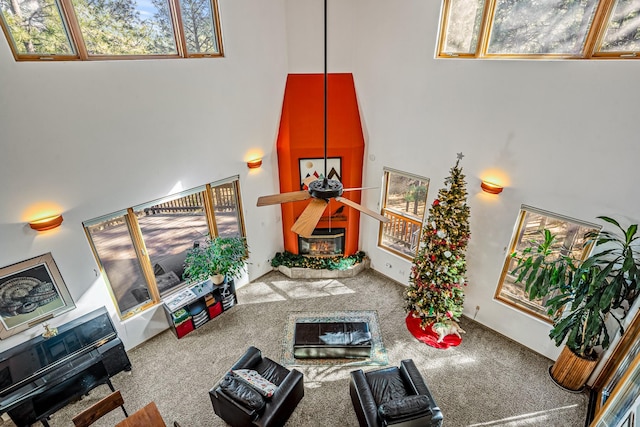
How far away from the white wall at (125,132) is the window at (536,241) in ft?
15.5

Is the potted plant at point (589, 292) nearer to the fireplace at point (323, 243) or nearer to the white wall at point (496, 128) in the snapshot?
the white wall at point (496, 128)

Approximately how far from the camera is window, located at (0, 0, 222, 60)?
3.48 m

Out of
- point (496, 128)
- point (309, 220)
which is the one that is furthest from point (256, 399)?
point (496, 128)

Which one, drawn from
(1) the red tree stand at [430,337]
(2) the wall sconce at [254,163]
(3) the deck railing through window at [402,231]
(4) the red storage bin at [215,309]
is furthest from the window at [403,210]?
(4) the red storage bin at [215,309]

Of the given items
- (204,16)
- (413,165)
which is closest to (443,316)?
(413,165)

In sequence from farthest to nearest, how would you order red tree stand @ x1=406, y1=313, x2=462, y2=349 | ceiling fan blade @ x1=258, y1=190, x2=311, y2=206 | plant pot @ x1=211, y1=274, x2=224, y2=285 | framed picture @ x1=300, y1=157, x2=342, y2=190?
framed picture @ x1=300, y1=157, x2=342, y2=190
plant pot @ x1=211, y1=274, x2=224, y2=285
red tree stand @ x1=406, y1=313, x2=462, y2=349
ceiling fan blade @ x1=258, y1=190, x2=311, y2=206

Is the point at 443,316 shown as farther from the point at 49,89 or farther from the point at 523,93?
the point at 49,89

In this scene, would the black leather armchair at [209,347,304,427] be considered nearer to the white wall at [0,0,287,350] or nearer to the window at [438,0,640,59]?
the white wall at [0,0,287,350]

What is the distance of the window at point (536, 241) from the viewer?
4.54 meters

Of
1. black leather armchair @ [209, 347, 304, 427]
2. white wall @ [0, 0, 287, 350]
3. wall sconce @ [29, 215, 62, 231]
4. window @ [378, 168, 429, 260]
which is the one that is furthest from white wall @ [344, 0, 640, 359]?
wall sconce @ [29, 215, 62, 231]

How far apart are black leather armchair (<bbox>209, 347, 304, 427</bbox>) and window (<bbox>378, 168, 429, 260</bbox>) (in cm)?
334

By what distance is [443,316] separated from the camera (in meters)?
5.44

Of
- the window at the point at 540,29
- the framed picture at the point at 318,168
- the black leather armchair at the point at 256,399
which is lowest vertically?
the black leather armchair at the point at 256,399

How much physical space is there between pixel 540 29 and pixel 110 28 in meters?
5.63
